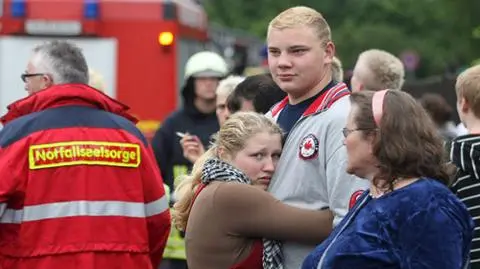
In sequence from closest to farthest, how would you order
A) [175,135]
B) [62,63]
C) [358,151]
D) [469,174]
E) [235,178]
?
[358,151], [235,178], [469,174], [62,63], [175,135]

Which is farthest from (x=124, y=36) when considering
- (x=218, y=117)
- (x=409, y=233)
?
(x=409, y=233)

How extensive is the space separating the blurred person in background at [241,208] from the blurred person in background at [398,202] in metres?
0.58

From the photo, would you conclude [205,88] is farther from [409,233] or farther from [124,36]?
[409,233]

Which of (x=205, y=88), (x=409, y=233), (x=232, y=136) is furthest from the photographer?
(x=205, y=88)

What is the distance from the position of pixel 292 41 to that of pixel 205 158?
676 mm

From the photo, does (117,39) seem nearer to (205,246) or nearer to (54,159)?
(54,159)

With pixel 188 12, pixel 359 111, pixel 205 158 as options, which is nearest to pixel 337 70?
pixel 205 158

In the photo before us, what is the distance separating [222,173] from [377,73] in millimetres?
2542

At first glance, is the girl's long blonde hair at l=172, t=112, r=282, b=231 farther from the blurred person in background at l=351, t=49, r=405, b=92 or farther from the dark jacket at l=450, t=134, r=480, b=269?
the blurred person in background at l=351, t=49, r=405, b=92

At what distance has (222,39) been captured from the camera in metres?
19.8

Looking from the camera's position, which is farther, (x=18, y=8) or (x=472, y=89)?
(x=18, y=8)

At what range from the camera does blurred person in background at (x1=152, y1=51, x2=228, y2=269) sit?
9258 millimetres

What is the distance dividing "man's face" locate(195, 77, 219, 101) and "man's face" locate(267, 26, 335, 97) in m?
3.99

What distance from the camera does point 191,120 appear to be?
935 cm
